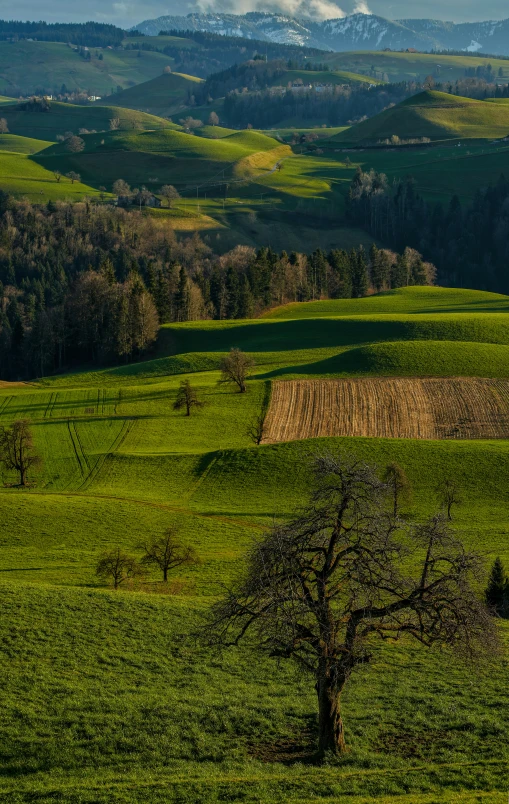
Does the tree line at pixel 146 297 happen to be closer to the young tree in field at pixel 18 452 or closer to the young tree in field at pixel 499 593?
the young tree in field at pixel 18 452

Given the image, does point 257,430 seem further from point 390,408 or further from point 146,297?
point 146,297

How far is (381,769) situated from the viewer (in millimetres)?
25297

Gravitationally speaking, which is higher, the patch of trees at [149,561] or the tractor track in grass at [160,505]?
the patch of trees at [149,561]

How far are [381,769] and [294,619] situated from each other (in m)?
5.23

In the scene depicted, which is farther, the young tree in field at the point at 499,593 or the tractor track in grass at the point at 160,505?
the tractor track in grass at the point at 160,505

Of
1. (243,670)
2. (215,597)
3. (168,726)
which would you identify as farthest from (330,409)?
(168,726)

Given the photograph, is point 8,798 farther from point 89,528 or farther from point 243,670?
point 89,528

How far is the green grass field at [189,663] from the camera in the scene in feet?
81.5

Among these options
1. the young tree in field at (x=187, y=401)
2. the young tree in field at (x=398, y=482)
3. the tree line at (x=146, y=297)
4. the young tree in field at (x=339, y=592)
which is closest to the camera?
the young tree in field at (x=339, y=592)

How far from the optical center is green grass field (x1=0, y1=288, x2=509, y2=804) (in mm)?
24828

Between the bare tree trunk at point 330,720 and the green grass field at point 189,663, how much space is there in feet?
2.01

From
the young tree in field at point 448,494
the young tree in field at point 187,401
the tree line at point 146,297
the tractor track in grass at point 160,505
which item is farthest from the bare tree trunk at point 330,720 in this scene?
the tree line at point 146,297

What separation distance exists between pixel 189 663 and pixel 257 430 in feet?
156

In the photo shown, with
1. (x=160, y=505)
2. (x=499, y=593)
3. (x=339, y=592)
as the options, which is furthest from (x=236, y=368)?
(x=339, y=592)
